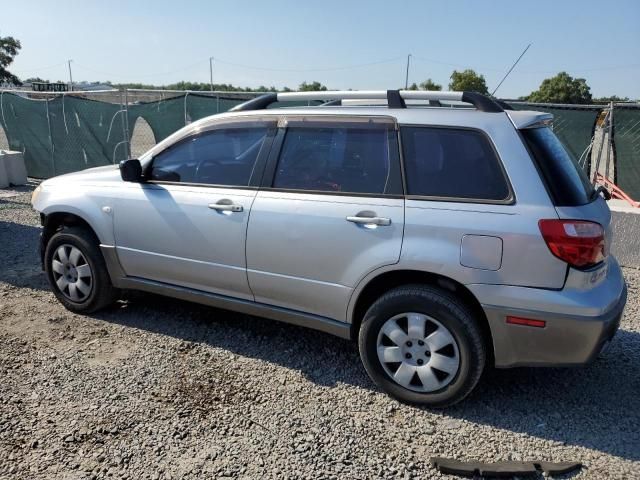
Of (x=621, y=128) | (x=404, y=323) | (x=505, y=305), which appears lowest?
(x=404, y=323)

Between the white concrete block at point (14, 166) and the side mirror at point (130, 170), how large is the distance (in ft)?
28.3

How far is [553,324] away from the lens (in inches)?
112

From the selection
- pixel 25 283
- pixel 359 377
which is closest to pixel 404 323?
pixel 359 377

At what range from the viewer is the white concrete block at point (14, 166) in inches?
432

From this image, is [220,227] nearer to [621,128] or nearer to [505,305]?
[505,305]

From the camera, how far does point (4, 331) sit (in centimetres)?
428

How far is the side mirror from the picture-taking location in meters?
4.04

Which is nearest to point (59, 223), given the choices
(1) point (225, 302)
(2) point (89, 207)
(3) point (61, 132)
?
(2) point (89, 207)

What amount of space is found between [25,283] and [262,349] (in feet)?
9.85

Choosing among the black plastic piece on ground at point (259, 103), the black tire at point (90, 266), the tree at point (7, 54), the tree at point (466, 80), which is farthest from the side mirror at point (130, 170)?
the tree at point (7, 54)

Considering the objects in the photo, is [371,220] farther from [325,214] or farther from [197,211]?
[197,211]

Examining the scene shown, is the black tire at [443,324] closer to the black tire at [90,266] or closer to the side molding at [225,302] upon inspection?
the side molding at [225,302]

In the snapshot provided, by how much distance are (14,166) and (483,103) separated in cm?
1101

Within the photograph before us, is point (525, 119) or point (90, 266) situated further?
point (90, 266)
